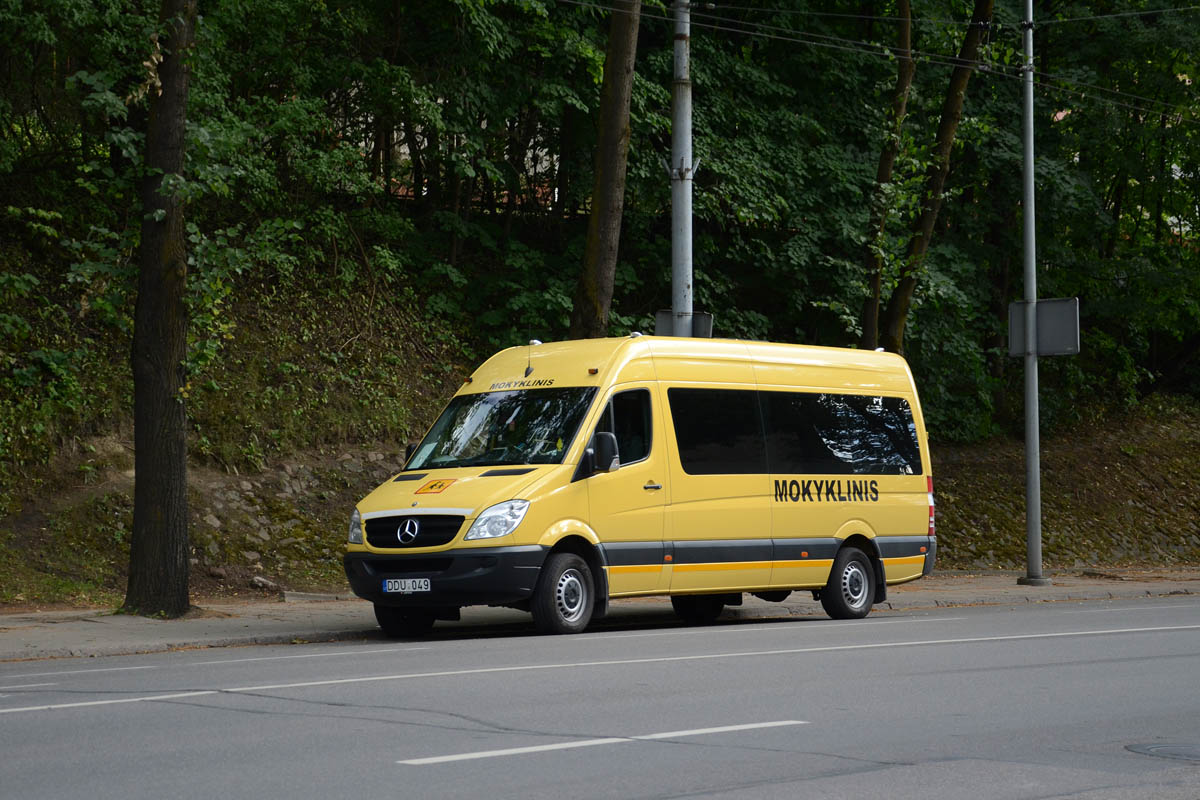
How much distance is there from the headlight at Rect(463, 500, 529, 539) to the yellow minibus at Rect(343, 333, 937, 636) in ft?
0.04

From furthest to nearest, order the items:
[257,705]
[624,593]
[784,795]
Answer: [624,593] < [257,705] < [784,795]

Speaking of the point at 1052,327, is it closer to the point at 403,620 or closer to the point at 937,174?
the point at 937,174

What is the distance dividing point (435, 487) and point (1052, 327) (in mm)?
12447

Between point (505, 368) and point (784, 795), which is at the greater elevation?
point (505, 368)

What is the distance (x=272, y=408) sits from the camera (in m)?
22.1

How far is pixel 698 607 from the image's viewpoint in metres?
17.6

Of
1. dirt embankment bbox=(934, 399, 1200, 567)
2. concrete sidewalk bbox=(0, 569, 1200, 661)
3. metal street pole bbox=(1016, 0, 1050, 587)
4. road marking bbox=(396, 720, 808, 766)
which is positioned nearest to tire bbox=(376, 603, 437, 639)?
concrete sidewalk bbox=(0, 569, 1200, 661)

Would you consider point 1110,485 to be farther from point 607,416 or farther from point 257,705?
point 257,705

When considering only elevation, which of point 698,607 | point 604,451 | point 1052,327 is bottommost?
point 698,607

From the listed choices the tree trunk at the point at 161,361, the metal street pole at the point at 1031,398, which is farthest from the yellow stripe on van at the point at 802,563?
the metal street pole at the point at 1031,398

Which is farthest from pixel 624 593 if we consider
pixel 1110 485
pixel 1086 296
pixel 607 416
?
pixel 1086 296

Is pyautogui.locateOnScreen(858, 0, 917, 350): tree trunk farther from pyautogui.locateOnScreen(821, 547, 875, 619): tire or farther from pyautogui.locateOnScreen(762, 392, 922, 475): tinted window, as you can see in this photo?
pyautogui.locateOnScreen(821, 547, 875, 619): tire

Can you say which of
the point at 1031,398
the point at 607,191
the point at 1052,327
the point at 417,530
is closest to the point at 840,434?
the point at 607,191

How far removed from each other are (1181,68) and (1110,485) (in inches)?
379
